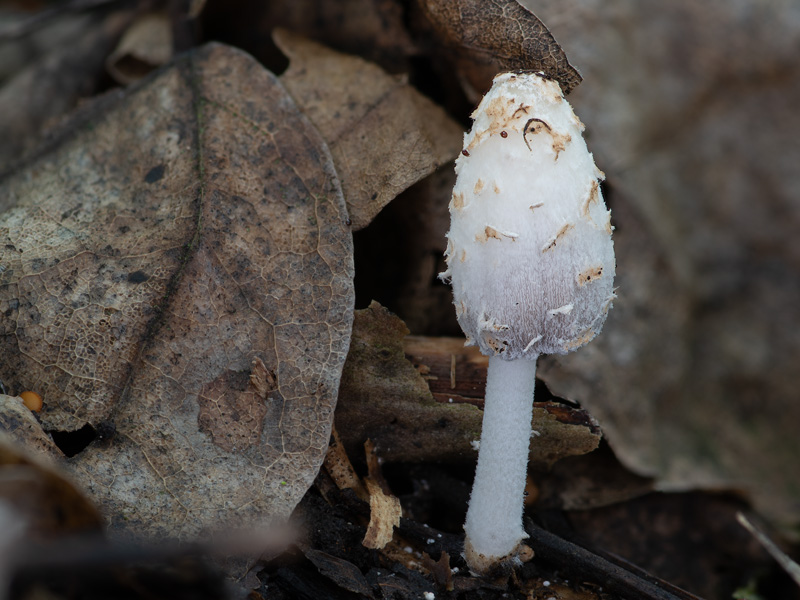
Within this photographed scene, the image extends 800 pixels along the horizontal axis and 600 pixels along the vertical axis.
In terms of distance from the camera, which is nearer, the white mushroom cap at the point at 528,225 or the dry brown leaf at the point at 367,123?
the white mushroom cap at the point at 528,225

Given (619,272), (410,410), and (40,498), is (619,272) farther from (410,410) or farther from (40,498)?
(40,498)

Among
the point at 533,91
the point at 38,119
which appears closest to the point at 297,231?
the point at 533,91

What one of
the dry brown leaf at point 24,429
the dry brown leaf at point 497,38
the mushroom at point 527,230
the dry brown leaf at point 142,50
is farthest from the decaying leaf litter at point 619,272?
the mushroom at point 527,230

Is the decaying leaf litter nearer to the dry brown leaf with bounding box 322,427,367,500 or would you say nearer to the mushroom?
the dry brown leaf with bounding box 322,427,367,500

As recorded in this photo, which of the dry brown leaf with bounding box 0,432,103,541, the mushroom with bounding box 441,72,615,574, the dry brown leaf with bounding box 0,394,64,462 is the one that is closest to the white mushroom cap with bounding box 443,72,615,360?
the mushroom with bounding box 441,72,615,574

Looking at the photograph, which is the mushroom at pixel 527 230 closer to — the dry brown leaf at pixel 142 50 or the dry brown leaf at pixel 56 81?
the dry brown leaf at pixel 142 50

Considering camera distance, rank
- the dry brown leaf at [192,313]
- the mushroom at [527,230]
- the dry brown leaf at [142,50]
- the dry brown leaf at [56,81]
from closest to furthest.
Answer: the mushroom at [527,230]
the dry brown leaf at [192,313]
the dry brown leaf at [142,50]
the dry brown leaf at [56,81]

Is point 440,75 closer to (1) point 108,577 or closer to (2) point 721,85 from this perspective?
(1) point 108,577
